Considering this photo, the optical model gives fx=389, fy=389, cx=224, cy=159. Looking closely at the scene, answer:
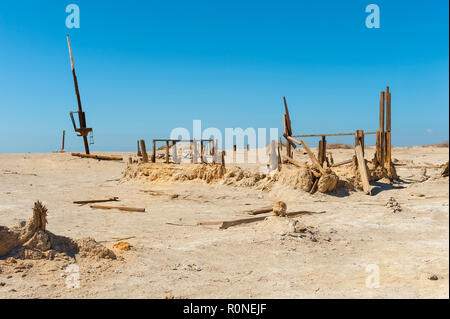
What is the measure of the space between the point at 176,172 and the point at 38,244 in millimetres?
11060

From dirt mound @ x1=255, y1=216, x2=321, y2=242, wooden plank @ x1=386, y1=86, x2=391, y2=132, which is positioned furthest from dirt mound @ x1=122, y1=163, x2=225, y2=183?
dirt mound @ x1=255, y1=216, x2=321, y2=242

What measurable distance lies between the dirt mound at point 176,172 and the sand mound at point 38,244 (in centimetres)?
994

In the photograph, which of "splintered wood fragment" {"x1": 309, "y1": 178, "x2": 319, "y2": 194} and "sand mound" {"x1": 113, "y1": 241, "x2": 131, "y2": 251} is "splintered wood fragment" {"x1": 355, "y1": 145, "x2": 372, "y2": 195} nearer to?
"splintered wood fragment" {"x1": 309, "y1": 178, "x2": 319, "y2": 194}

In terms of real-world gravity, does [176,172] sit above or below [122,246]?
above

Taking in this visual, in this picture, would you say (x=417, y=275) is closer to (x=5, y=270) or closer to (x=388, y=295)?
(x=388, y=295)

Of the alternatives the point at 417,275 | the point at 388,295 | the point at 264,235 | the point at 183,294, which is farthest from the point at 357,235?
the point at 183,294

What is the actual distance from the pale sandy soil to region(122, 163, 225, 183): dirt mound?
1752mm

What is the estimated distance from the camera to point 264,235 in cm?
764

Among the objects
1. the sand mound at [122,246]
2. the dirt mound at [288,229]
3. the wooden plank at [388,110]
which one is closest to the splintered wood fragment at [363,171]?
the wooden plank at [388,110]

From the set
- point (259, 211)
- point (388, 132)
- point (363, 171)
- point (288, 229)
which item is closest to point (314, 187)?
point (363, 171)

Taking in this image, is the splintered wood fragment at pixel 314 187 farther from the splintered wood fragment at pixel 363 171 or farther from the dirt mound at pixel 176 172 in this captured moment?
the dirt mound at pixel 176 172

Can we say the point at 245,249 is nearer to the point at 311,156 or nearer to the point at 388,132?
the point at 311,156

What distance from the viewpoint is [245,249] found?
699 cm

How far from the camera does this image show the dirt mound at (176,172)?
1584cm
